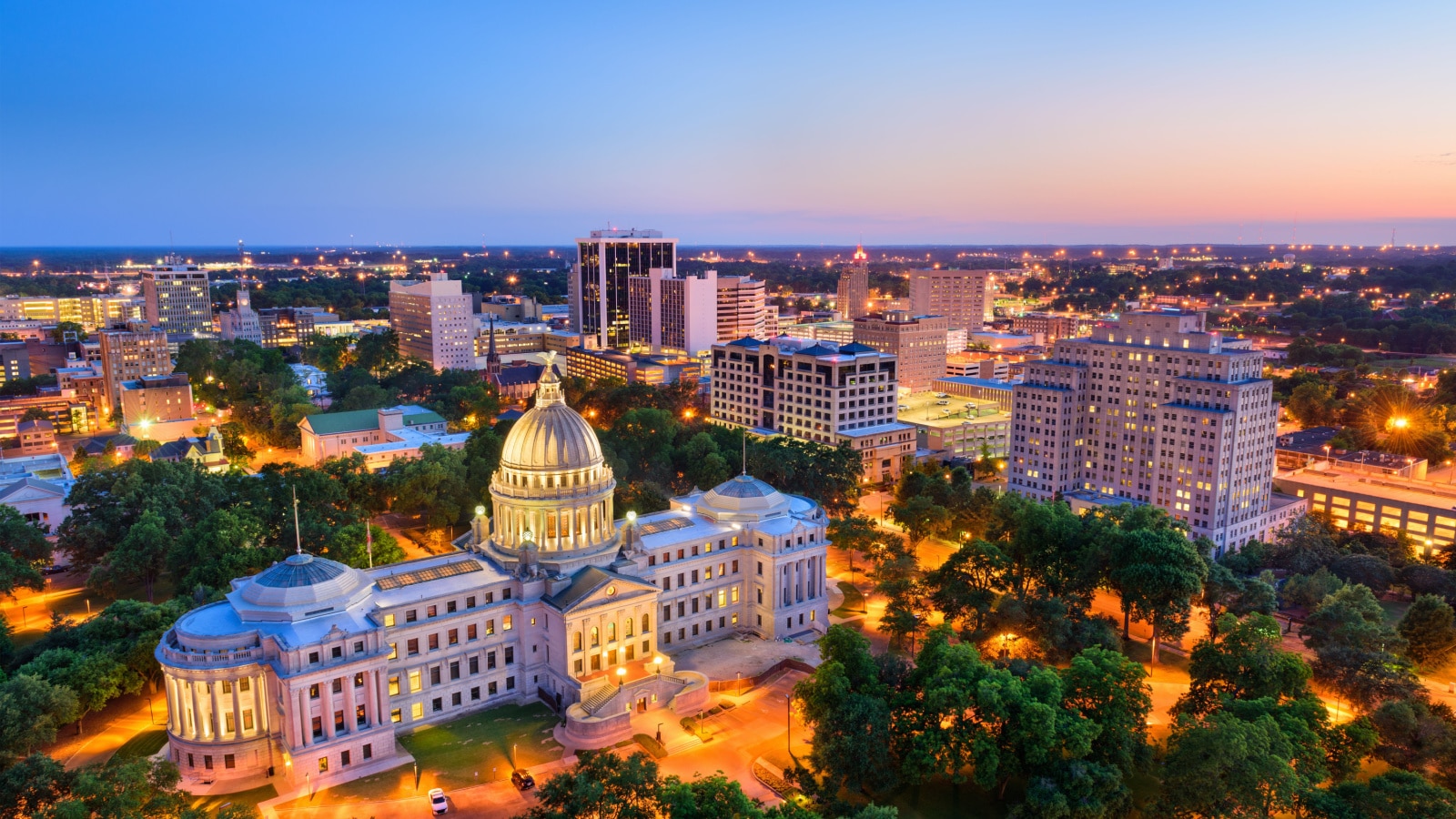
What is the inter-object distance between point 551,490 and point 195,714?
31.4 m

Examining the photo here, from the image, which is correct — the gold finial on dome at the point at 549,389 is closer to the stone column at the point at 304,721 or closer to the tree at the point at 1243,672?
the stone column at the point at 304,721

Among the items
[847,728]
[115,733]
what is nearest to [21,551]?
[115,733]

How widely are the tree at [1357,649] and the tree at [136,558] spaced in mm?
107966

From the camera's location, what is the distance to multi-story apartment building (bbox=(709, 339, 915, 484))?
152m

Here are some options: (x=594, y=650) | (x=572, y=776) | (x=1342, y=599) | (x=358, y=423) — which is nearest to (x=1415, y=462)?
(x=1342, y=599)

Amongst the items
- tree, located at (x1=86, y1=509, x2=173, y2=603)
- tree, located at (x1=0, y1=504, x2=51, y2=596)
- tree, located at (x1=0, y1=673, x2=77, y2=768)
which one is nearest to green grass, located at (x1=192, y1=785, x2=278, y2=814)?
tree, located at (x1=0, y1=673, x2=77, y2=768)

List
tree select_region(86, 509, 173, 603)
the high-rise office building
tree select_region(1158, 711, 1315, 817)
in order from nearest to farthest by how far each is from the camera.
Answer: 1. tree select_region(1158, 711, 1315, 817)
2. tree select_region(86, 509, 173, 603)
3. the high-rise office building

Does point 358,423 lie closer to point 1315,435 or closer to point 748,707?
point 748,707

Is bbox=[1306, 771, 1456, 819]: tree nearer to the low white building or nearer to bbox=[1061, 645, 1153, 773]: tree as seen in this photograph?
bbox=[1061, 645, 1153, 773]: tree

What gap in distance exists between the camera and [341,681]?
65.5 metres

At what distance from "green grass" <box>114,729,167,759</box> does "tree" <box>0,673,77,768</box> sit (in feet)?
14.1

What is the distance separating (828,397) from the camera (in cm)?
15288

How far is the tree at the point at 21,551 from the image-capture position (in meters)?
91.6

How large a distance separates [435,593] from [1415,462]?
138983 mm
